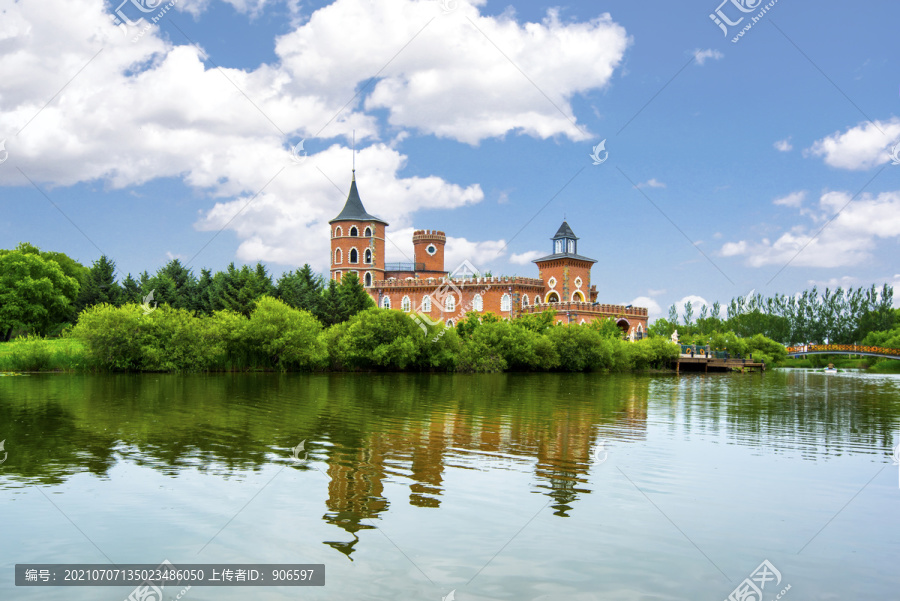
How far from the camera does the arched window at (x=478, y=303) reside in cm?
7488

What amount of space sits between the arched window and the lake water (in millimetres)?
55529

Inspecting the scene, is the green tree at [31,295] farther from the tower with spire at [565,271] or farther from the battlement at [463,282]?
the tower with spire at [565,271]

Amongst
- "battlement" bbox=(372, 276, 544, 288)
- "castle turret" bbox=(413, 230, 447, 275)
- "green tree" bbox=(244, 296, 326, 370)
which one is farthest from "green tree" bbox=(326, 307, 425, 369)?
"castle turret" bbox=(413, 230, 447, 275)

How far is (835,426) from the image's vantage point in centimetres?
1941

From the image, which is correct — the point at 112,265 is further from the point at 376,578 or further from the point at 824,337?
the point at 824,337

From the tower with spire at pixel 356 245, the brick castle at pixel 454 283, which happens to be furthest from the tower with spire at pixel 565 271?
the tower with spire at pixel 356 245

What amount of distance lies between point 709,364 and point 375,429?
2336 inches

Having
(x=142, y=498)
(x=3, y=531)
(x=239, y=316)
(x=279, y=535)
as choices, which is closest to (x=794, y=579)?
(x=279, y=535)

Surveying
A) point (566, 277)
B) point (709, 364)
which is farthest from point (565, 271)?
point (709, 364)

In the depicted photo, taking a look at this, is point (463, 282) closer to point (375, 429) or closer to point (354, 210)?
point (354, 210)

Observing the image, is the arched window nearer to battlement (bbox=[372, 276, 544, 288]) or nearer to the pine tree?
battlement (bbox=[372, 276, 544, 288])

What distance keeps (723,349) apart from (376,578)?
80805mm

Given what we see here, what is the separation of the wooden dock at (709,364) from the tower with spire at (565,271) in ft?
38.4

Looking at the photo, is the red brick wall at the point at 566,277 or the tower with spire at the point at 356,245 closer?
the red brick wall at the point at 566,277
